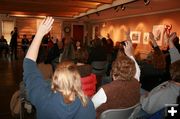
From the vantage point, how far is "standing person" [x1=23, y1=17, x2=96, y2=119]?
1511mm

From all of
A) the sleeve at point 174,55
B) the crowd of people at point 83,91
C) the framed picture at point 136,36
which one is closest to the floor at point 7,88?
the crowd of people at point 83,91

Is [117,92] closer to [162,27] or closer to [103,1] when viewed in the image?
[103,1]

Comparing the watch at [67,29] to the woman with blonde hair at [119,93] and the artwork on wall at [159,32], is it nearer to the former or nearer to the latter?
the artwork on wall at [159,32]

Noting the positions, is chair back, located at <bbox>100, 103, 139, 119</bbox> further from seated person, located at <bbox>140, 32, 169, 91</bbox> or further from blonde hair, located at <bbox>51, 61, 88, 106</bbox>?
seated person, located at <bbox>140, 32, 169, 91</bbox>

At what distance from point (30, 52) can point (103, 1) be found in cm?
677

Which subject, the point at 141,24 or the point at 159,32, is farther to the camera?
the point at 141,24

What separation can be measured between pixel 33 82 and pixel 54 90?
0.51ft

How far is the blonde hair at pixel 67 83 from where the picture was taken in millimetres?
1540

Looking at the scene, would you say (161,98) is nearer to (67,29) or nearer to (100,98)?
(100,98)

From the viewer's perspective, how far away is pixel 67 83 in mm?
1542

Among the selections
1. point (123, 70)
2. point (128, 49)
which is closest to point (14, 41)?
point (128, 49)

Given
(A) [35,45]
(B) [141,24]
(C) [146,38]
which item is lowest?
(A) [35,45]

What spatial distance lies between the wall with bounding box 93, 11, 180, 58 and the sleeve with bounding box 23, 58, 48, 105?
8318 millimetres

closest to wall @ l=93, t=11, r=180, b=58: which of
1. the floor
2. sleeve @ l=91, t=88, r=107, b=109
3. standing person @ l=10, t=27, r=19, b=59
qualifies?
standing person @ l=10, t=27, r=19, b=59
